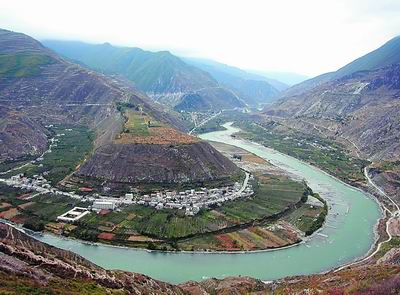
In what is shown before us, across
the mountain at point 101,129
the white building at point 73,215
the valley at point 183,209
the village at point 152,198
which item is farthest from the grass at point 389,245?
the white building at point 73,215

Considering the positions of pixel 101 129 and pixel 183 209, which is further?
pixel 101 129

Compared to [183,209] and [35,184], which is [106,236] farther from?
[35,184]

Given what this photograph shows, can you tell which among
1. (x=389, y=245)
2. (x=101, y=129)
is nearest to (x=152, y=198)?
(x=389, y=245)

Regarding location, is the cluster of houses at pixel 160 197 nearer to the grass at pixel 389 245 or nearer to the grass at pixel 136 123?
the grass at pixel 136 123

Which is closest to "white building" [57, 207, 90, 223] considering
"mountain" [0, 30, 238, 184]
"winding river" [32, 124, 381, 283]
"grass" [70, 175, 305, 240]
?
"grass" [70, 175, 305, 240]

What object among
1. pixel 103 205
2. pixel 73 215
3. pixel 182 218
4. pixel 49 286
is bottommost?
pixel 73 215

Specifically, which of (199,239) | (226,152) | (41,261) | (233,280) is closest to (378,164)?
(226,152)

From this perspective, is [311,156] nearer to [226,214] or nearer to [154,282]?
[226,214]
